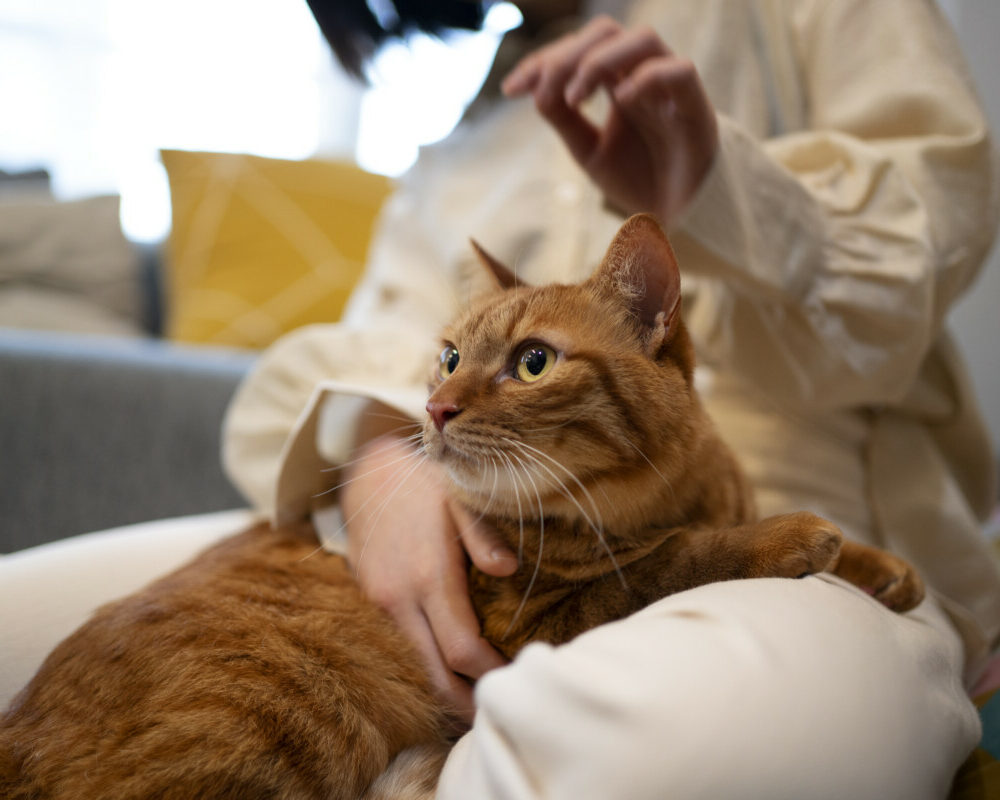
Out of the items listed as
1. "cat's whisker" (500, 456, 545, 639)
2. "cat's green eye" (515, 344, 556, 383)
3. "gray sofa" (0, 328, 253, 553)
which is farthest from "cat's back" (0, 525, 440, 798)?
"gray sofa" (0, 328, 253, 553)

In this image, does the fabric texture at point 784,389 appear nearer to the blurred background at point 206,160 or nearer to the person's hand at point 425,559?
the person's hand at point 425,559

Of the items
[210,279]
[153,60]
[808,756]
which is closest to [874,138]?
[808,756]

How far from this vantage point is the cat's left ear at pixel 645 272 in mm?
735

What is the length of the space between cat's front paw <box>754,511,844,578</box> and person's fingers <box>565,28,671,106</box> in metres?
0.58

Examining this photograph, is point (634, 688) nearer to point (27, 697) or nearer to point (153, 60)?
point (27, 697)

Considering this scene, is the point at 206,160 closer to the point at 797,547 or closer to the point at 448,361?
the point at 448,361

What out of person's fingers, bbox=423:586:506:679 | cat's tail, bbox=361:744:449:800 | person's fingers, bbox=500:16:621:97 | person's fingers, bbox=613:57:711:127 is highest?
person's fingers, bbox=500:16:621:97

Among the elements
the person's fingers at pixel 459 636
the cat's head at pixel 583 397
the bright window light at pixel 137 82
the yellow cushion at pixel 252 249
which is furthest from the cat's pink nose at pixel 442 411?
the bright window light at pixel 137 82

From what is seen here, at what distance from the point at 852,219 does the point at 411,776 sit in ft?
3.35

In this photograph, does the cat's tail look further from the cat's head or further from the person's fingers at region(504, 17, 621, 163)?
the person's fingers at region(504, 17, 621, 163)

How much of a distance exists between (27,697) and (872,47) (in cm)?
161

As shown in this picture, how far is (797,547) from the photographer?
0.69 meters

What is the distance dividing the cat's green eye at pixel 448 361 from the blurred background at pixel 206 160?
89cm

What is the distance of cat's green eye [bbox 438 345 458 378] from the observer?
3.05ft
